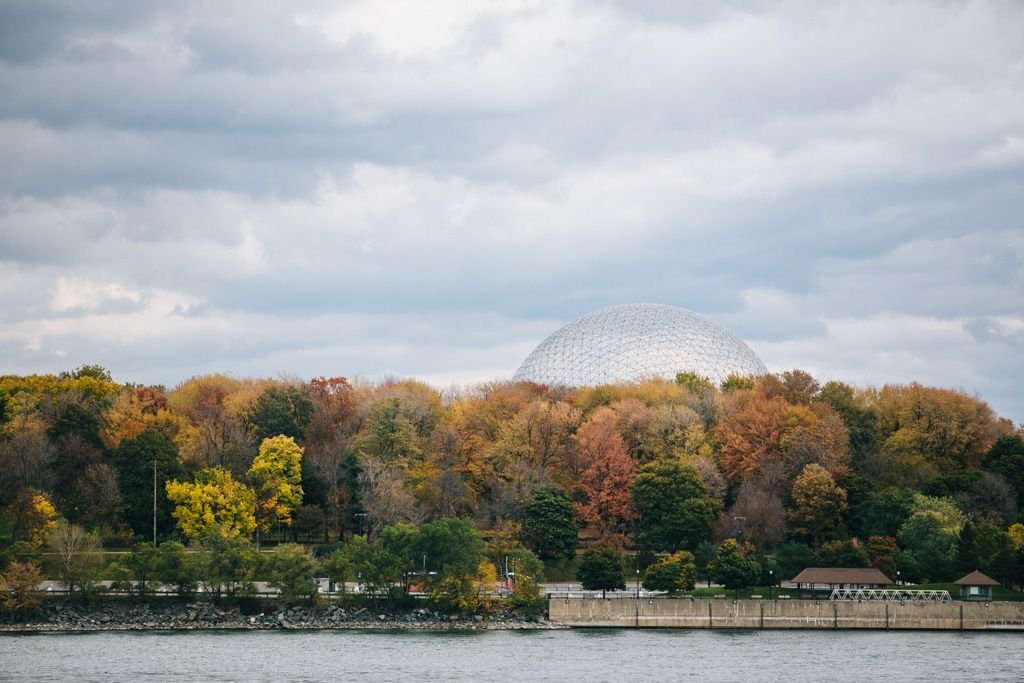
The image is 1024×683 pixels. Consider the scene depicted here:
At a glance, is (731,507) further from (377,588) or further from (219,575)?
(219,575)

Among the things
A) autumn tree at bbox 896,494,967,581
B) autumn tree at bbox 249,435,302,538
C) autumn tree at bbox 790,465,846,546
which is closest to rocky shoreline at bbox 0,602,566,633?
autumn tree at bbox 249,435,302,538

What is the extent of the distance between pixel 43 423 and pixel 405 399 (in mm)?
32637

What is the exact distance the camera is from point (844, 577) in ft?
347

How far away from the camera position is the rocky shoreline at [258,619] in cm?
9712

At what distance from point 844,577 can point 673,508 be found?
15.2m

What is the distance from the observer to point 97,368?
16275 centimetres

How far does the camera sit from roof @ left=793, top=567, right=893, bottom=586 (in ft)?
346

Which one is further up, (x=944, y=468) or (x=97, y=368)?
(x=97, y=368)

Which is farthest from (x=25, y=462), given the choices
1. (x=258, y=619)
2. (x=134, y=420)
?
(x=258, y=619)

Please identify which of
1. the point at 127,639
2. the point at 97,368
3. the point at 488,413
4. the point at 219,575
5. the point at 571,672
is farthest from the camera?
the point at 97,368

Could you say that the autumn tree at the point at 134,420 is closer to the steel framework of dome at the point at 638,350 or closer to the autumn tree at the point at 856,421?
the steel framework of dome at the point at 638,350

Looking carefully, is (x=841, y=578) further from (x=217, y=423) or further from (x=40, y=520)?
(x=40, y=520)

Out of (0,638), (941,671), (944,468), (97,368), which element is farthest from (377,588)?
(97,368)

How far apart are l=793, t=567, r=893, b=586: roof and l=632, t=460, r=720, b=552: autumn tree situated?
1038 cm
